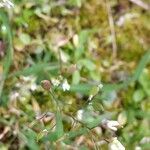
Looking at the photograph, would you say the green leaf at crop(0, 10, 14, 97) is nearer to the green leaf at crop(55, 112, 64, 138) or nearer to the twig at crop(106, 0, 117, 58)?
the green leaf at crop(55, 112, 64, 138)

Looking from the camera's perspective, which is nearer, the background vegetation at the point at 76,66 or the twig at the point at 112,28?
the background vegetation at the point at 76,66

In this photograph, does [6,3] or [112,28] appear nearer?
[6,3]

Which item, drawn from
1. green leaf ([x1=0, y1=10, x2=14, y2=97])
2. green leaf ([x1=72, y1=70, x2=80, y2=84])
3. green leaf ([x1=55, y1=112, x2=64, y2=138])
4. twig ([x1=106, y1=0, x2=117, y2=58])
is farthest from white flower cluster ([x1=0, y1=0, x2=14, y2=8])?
twig ([x1=106, y1=0, x2=117, y2=58])

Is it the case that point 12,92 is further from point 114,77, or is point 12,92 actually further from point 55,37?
point 114,77

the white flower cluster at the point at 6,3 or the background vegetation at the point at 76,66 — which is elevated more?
the white flower cluster at the point at 6,3

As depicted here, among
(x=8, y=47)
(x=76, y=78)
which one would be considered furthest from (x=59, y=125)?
(x=76, y=78)

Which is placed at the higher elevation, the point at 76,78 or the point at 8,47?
the point at 8,47

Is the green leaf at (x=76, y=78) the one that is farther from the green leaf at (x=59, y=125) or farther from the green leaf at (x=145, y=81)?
the green leaf at (x=59, y=125)

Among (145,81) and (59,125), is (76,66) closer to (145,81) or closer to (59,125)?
(145,81)

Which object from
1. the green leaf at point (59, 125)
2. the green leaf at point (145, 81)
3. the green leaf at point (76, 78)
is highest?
the green leaf at point (59, 125)

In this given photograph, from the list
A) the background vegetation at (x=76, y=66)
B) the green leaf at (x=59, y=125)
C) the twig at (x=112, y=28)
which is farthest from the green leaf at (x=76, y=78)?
the green leaf at (x=59, y=125)
